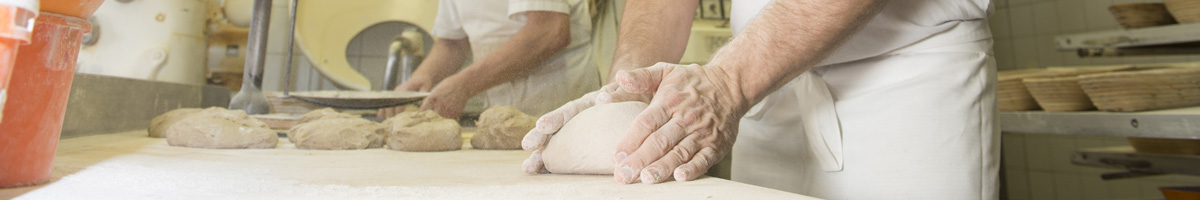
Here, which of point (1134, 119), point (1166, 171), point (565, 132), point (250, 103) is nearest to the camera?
point (565, 132)

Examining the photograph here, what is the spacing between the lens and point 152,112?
57.9 inches

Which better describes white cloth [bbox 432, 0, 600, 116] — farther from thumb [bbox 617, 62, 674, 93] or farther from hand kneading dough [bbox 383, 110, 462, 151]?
thumb [bbox 617, 62, 674, 93]

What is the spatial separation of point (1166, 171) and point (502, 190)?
80.8 inches

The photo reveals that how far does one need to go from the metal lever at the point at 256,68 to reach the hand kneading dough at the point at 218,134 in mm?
244

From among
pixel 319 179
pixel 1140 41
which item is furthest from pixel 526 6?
pixel 1140 41

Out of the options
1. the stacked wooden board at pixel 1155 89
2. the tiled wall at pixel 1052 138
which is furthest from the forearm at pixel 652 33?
the tiled wall at pixel 1052 138

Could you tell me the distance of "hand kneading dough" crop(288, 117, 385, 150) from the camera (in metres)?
1.18

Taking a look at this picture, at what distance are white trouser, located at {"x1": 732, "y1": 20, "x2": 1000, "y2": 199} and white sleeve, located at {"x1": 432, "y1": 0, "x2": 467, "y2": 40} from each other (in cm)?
70

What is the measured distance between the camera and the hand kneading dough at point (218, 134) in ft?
3.79

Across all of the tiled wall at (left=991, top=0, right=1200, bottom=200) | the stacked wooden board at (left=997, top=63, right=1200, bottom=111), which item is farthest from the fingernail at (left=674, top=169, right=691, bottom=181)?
the tiled wall at (left=991, top=0, right=1200, bottom=200)

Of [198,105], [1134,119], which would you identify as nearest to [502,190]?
[198,105]

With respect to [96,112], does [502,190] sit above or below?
above

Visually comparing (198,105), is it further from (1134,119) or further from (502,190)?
(1134,119)

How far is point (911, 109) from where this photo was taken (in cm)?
90
